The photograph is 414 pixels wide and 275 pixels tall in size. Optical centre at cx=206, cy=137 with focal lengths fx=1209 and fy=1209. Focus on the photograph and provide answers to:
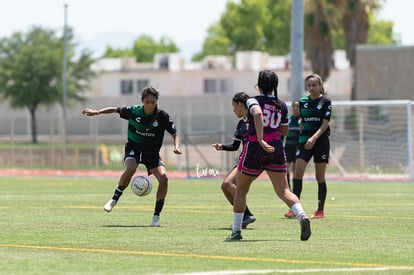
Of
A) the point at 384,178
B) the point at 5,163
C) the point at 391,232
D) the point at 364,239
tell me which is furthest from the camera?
the point at 5,163

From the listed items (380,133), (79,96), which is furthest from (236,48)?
(380,133)

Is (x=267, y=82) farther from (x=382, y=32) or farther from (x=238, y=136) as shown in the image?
(x=382, y=32)

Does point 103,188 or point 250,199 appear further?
point 103,188

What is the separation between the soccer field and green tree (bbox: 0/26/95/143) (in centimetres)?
5558

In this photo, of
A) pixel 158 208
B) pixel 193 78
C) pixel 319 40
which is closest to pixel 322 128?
pixel 158 208

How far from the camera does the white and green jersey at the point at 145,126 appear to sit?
17.6 m

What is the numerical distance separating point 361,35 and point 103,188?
121 feet

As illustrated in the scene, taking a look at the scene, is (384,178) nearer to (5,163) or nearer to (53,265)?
(5,163)

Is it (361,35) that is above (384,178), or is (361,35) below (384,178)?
above

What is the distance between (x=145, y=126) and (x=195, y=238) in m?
3.23

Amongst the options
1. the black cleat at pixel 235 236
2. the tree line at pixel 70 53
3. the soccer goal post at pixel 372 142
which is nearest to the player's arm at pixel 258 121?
the black cleat at pixel 235 236

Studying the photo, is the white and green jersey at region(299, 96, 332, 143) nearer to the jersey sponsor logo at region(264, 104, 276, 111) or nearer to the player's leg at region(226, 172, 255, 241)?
the jersey sponsor logo at region(264, 104, 276, 111)

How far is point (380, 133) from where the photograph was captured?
43656mm

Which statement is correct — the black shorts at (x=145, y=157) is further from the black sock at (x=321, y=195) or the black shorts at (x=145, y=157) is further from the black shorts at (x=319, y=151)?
the black sock at (x=321, y=195)
